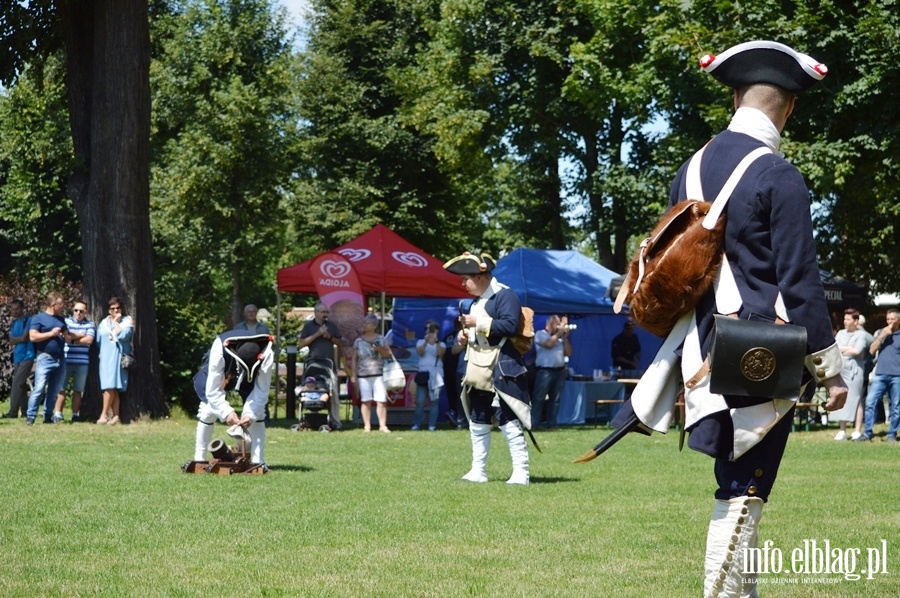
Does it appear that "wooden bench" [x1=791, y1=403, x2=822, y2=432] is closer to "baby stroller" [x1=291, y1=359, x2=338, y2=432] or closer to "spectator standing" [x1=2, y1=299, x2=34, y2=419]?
→ "baby stroller" [x1=291, y1=359, x2=338, y2=432]

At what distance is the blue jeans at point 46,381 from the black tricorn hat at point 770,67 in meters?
16.5

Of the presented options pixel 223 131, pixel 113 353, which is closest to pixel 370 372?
pixel 113 353

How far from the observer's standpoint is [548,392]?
22.6 metres

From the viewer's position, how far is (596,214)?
36.8 meters

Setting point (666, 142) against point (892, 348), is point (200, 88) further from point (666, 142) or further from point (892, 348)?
point (892, 348)

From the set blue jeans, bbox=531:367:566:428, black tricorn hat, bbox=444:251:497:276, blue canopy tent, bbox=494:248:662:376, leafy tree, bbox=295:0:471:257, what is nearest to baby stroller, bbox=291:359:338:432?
blue jeans, bbox=531:367:566:428

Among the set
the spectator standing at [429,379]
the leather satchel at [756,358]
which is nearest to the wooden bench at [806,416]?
the spectator standing at [429,379]

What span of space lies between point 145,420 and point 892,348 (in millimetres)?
11744

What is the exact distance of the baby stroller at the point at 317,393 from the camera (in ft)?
64.8

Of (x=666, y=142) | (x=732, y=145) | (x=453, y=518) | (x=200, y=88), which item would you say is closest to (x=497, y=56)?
(x=666, y=142)

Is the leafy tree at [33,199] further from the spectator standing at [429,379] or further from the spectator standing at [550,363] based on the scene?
the spectator standing at [550,363]

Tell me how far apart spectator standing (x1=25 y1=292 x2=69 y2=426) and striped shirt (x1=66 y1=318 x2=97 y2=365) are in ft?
0.37

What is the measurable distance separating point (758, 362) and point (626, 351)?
20.2 meters

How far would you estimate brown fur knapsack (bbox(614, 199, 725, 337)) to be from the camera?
15.1 feet
